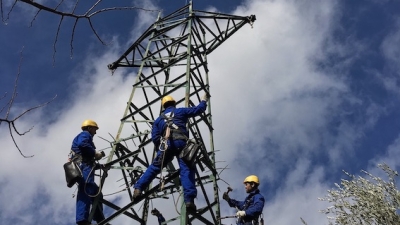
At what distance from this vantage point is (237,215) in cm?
764

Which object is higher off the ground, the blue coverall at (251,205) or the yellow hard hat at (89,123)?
the yellow hard hat at (89,123)

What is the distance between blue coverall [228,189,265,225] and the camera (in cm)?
769

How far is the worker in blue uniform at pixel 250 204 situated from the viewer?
768 centimetres

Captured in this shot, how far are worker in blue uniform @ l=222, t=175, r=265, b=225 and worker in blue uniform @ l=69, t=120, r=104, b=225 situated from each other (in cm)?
234

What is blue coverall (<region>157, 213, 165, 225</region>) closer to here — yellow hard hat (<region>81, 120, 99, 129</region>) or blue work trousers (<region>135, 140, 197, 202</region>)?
blue work trousers (<region>135, 140, 197, 202</region>)

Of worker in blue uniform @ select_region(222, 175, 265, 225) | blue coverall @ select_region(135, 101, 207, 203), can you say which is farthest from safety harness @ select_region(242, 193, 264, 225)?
blue coverall @ select_region(135, 101, 207, 203)

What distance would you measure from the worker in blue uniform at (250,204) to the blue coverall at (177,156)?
1.45 m

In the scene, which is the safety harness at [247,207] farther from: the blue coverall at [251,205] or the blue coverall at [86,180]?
the blue coverall at [86,180]

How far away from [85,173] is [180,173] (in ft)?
6.05

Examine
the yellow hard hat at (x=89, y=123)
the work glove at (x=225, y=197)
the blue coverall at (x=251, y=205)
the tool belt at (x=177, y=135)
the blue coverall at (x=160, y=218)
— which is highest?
the yellow hard hat at (x=89, y=123)

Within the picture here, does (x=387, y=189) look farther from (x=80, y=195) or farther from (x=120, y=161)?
(x=80, y=195)

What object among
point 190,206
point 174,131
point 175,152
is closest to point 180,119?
point 174,131

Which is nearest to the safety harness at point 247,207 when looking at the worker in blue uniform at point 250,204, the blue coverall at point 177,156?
the worker in blue uniform at point 250,204

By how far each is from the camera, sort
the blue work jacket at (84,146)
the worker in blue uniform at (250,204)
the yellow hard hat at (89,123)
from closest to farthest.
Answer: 1. the worker in blue uniform at (250,204)
2. the blue work jacket at (84,146)
3. the yellow hard hat at (89,123)
